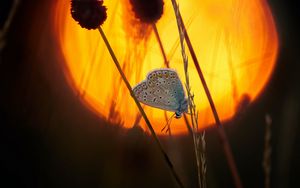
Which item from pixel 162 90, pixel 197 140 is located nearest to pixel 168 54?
pixel 162 90

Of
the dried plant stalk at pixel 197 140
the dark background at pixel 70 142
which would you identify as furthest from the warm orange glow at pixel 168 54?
the dried plant stalk at pixel 197 140

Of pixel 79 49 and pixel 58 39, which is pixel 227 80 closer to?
pixel 79 49

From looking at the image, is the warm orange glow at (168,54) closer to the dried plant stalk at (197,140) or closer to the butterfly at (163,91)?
the butterfly at (163,91)

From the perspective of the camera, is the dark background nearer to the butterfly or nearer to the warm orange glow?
the warm orange glow

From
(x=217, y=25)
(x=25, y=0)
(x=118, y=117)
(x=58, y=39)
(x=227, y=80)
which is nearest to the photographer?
(x=118, y=117)

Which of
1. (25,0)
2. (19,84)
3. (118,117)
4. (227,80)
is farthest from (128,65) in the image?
(25,0)

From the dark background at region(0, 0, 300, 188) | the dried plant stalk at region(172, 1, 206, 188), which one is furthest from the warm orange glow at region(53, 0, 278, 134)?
the dried plant stalk at region(172, 1, 206, 188)
